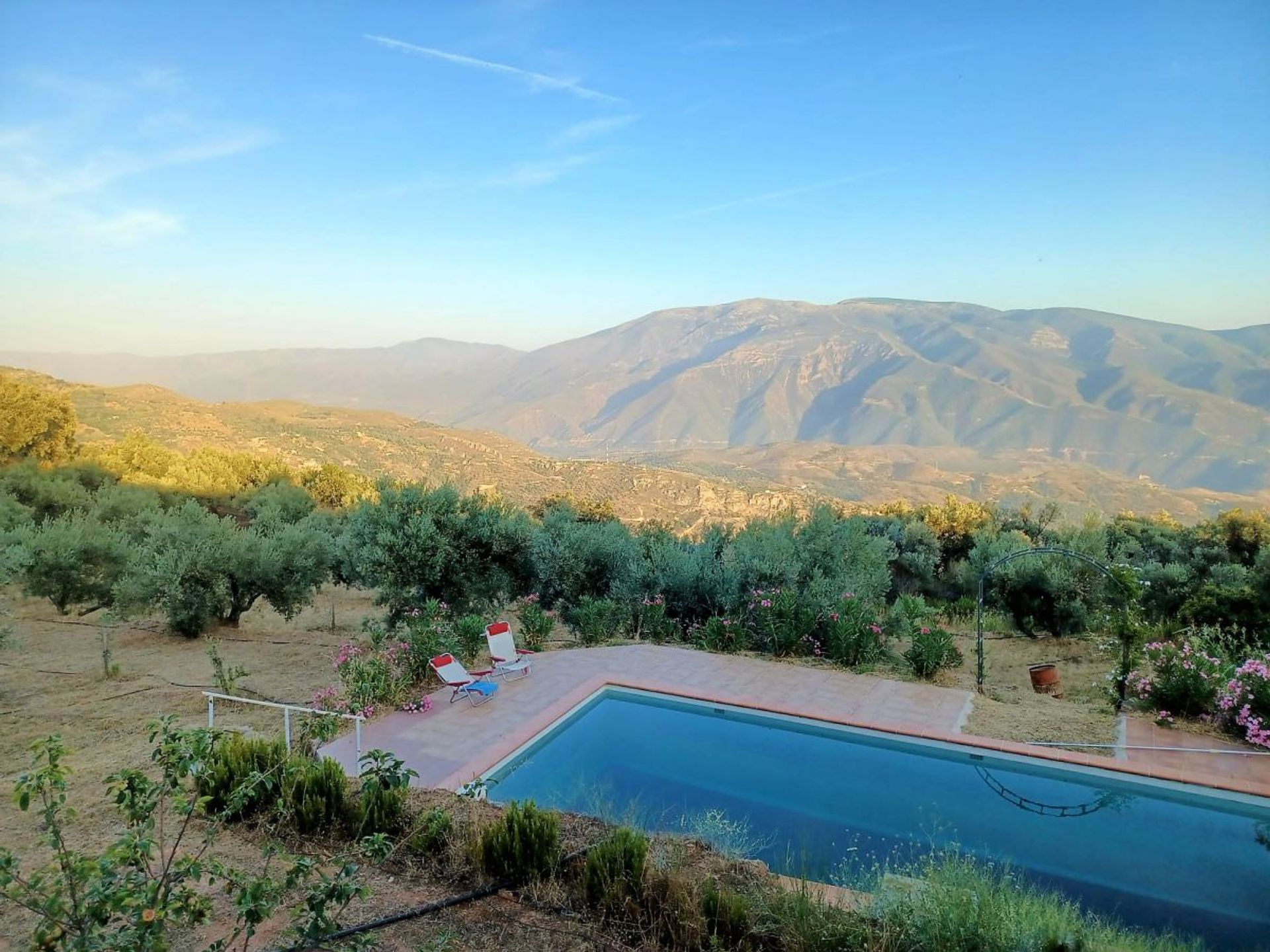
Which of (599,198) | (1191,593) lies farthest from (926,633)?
(599,198)

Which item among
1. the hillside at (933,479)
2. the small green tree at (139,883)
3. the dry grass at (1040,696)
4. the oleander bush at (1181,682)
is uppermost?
the small green tree at (139,883)

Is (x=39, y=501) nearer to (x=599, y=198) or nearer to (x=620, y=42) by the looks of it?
(x=620, y=42)

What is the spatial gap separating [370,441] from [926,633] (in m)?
46.2

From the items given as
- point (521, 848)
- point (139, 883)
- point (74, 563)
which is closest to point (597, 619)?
point (521, 848)

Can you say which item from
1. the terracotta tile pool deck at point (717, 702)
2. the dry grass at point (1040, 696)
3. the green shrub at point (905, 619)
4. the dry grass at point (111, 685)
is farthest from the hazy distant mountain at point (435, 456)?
the dry grass at point (111, 685)

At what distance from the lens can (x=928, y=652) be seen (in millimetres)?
9523

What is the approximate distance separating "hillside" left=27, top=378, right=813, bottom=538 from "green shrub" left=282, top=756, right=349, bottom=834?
29.1 meters

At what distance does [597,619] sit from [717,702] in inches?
137

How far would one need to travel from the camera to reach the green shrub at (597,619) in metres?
11.6

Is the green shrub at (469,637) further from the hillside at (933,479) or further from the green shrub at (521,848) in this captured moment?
the hillside at (933,479)

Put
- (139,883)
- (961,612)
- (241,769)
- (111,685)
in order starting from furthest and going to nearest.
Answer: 1. (961,612)
2. (111,685)
3. (241,769)
4. (139,883)

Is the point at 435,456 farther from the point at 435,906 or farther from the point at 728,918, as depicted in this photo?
the point at 728,918

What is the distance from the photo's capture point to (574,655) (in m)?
10.6

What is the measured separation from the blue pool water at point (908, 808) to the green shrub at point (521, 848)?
1.08 metres
